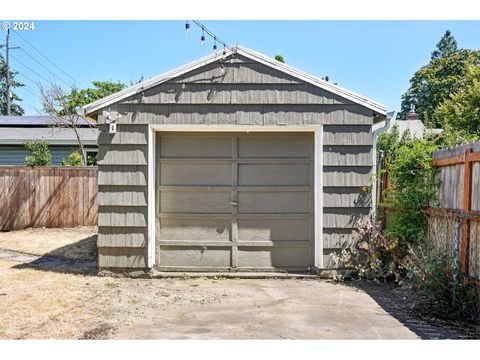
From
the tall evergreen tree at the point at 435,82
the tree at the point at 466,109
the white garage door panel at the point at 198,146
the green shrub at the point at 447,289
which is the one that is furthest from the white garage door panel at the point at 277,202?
the tall evergreen tree at the point at 435,82

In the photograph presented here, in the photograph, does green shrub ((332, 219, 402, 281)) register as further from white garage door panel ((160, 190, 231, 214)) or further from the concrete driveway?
white garage door panel ((160, 190, 231, 214))

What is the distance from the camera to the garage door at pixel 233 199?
6.70 m

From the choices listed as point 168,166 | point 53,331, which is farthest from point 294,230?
point 53,331

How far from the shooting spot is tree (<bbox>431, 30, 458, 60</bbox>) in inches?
1720

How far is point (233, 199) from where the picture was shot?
22.0 feet

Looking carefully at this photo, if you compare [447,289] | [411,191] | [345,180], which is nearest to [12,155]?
[345,180]

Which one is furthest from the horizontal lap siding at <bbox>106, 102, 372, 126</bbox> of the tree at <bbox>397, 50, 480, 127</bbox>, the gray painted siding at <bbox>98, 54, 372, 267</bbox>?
the tree at <bbox>397, 50, 480, 127</bbox>

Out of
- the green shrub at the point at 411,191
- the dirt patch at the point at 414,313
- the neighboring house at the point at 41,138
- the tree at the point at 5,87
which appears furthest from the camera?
the tree at the point at 5,87

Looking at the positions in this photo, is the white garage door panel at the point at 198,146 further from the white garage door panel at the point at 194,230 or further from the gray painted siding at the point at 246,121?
the white garage door panel at the point at 194,230

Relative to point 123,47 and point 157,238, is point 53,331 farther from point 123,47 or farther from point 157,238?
point 123,47

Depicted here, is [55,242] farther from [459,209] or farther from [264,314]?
[459,209]

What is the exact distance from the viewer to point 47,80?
1831 centimetres

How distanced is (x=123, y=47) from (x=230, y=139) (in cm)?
963

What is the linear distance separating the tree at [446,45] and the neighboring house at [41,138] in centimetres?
3877
